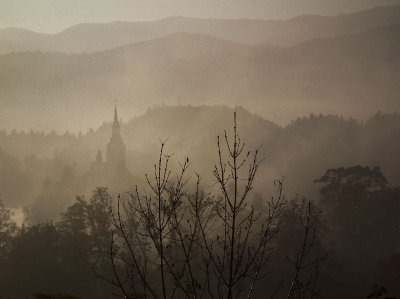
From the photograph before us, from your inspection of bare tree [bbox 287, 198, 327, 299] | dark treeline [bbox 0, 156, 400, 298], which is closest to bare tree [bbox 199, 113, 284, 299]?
bare tree [bbox 287, 198, 327, 299]

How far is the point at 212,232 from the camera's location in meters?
54.8

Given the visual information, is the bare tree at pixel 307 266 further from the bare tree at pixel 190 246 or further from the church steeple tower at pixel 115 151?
the church steeple tower at pixel 115 151

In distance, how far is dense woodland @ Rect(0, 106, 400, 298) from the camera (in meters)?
8.06

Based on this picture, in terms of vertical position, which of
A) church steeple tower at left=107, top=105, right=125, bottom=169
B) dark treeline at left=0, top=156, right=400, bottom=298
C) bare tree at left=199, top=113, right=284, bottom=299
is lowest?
bare tree at left=199, top=113, right=284, bottom=299

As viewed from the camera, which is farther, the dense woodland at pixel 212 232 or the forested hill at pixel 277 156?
the forested hill at pixel 277 156

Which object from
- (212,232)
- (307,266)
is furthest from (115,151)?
(307,266)

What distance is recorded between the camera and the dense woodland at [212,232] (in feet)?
26.5

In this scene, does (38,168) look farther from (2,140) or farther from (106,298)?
(106,298)

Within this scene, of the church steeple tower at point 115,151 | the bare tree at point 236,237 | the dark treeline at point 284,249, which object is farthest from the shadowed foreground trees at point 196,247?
the church steeple tower at point 115,151

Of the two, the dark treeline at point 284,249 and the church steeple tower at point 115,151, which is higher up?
the church steeple tower at point 115,151

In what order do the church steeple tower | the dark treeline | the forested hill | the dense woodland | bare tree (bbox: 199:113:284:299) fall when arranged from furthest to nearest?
the forested hill
the church steeple tower
the dark treeline
the dense woodland
bare tree (bbox: 199:113:284:299)

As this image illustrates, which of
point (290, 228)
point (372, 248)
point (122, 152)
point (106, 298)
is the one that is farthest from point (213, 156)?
point (106, 298)

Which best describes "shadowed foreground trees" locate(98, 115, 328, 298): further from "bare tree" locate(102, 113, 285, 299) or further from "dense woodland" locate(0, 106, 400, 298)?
"dense woodland" locate(0, 106, 400, 298)

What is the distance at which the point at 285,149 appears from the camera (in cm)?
15088
